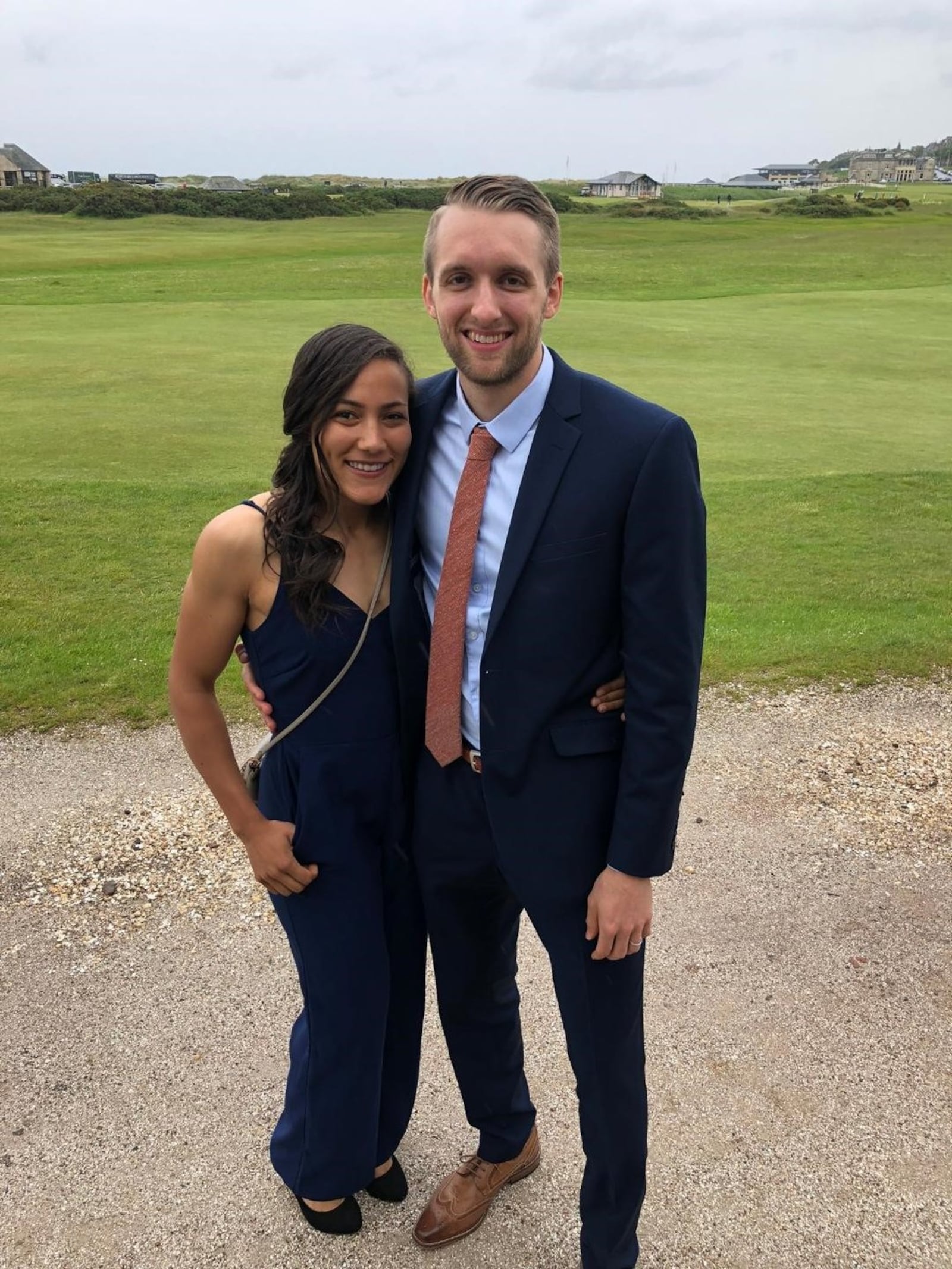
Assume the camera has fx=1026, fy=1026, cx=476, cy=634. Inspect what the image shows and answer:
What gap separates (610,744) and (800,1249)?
162cm

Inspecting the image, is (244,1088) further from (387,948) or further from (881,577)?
(881,577)

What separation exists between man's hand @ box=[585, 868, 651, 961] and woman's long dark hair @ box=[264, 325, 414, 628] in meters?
0.92

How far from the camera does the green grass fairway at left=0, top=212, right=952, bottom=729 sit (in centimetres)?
670

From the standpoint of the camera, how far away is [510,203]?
7.24 feet

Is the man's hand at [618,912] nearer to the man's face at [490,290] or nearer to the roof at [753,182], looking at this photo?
the man's face at [490,290]

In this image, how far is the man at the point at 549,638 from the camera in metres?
2.20

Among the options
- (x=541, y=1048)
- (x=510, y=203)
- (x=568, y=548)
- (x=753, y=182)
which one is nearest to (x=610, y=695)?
(x=568, y=548)

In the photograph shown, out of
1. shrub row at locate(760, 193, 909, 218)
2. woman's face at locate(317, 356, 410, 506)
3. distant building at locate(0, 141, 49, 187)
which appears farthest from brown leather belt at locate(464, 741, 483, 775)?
distant building at locate(0, 141, 49, 187)

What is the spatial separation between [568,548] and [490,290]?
58cm

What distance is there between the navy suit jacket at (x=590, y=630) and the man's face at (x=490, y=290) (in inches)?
5.9

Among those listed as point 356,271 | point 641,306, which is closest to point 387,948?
point 641,306

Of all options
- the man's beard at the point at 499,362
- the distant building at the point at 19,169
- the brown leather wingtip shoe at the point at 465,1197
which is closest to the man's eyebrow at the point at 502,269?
the man's beard at the point at 499,362

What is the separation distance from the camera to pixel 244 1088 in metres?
3.32

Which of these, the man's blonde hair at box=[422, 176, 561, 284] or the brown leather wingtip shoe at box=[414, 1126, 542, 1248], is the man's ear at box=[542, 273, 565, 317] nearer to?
the man's blonde hair at box=[422, 176, 561, 284]
